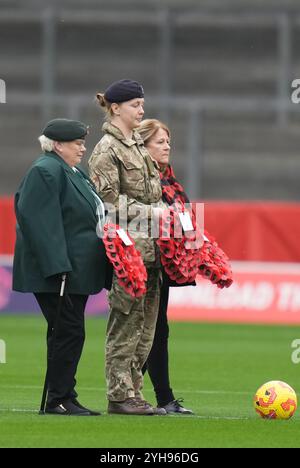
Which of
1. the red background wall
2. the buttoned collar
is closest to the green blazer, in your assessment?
the buttoned collar

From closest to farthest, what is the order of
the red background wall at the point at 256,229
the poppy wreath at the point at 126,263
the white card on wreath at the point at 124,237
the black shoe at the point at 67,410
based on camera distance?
the poppy wreath at the point at 126,263, the white card on wreath at the point at 124,237, the black shoe at the point at 67,410, the red background wall at the point at 256,229

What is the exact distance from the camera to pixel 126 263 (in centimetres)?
1016

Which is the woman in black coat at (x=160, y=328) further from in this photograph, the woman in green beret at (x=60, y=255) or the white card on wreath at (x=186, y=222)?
the woman in green beret at (x=60, y=255)

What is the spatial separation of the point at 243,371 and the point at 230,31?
13.4 m

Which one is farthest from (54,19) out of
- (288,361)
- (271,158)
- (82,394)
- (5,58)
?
(82,394)

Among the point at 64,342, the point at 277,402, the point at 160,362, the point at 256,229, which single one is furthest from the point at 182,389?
the point at 256,229

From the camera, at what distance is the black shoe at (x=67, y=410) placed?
409 inches

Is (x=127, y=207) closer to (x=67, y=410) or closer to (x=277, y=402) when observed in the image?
(x=67, y=410)

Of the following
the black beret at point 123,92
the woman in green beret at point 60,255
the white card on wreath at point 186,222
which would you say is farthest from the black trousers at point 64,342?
the black beret at point 123,92

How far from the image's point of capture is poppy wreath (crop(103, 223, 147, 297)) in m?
10.1

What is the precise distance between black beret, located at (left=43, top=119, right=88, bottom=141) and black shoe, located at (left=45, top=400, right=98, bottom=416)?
1.92 meters

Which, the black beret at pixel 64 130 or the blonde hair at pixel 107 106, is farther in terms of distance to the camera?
the blonde hair at pixel 107 106

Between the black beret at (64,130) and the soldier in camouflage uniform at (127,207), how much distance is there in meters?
0.19
